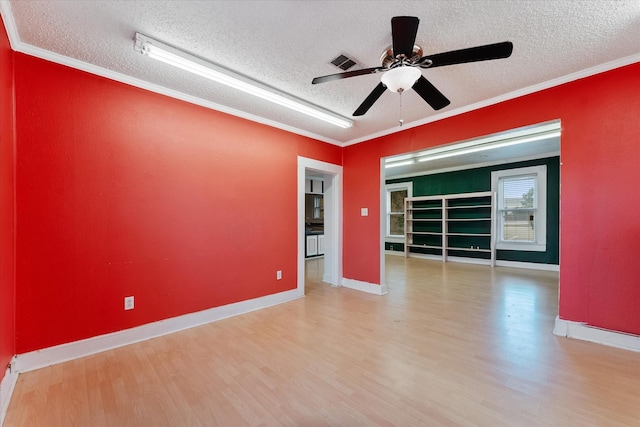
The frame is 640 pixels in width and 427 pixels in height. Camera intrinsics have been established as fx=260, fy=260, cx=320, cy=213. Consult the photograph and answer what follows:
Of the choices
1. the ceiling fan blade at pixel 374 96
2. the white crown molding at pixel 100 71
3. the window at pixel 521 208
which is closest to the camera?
the white crown molding at pixel 100 71

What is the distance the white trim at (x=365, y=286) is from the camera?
4136mm

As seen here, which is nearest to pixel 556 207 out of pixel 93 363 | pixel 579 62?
pixel 579 62

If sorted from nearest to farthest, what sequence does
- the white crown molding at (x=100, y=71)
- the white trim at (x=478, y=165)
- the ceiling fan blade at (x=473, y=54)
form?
the ceiling fan blade at (x=473, y=54), the white crown molding at (x=100, y=71), the white trim at (x=478, y=165)

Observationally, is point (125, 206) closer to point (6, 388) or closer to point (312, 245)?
point (6, 388)

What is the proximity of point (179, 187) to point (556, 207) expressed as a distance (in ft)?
23.4

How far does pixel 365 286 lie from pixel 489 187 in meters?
4.59

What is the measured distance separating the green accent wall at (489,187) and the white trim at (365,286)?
13.6ft

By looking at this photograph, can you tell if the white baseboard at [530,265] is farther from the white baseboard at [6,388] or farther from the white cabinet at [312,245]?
the white baseboard at [6,388]

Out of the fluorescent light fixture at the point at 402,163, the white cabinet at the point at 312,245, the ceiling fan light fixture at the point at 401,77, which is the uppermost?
the fluorescent light fixture at the point at 402,163

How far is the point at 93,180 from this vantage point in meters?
2.34

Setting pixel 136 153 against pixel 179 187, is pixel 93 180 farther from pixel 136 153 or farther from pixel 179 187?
pixel 179 187

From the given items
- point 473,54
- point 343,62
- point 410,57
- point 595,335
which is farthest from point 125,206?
point 595,335

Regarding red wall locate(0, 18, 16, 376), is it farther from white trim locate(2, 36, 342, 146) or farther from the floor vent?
the floor vent

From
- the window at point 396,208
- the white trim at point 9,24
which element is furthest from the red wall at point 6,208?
the window at point 396,208
